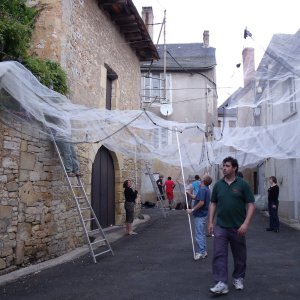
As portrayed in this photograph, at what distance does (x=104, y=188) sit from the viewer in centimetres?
1061

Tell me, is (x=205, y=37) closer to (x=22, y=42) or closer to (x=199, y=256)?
(x=22, y=42)

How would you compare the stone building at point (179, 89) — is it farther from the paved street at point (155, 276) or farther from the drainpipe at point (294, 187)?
the paved street at point (155, 276)

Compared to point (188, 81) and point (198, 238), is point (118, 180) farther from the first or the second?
point (188, 81)

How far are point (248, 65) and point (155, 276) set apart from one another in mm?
4561

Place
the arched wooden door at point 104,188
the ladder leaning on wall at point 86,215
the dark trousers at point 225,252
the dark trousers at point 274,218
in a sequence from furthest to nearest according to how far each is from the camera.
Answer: the arched wooden door at point 104,188, the dark trousers at point 274,218, the ladder leaning on wall at point 86,215, the dark trousers at point 225,252

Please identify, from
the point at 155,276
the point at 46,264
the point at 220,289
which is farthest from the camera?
the point at 46,264

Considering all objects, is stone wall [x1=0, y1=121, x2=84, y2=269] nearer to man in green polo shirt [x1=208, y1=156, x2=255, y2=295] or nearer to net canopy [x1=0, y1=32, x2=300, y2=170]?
net canopy [x1=0, y1=32, x2=300, y2=170]

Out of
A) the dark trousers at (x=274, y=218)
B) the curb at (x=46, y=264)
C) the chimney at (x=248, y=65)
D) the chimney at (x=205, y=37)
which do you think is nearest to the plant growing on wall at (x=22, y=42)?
the curb at (x=46, y=264)

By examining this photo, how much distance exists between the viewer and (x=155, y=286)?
4.79 meters

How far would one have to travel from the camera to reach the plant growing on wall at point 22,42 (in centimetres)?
582

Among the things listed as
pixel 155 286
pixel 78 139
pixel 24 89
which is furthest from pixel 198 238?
pixel 24 89

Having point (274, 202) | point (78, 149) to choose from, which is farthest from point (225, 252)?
point (274, 202)

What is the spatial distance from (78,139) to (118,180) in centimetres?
479

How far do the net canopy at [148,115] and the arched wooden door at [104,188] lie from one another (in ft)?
3.52
